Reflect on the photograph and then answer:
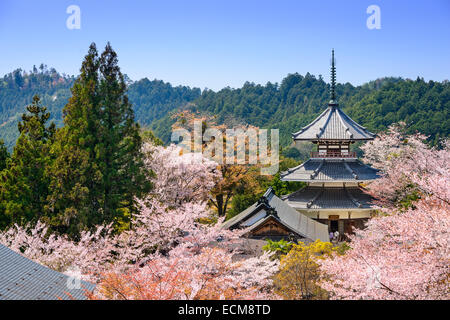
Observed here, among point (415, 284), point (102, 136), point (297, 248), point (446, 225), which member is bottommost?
point (297, 248)

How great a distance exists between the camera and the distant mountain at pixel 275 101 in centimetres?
5391

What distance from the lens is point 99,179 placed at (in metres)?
17.0

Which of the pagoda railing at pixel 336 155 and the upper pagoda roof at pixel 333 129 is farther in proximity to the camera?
the pagoda railing at pixel 336 155

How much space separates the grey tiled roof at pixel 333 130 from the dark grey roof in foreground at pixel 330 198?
9.34 ft

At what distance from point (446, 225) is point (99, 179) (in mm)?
12801

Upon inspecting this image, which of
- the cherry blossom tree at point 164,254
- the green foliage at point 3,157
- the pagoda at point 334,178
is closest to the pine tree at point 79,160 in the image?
the cherry blossom tree at point 164,254

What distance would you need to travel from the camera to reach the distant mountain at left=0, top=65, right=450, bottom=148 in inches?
2122

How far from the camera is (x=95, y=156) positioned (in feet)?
58.1

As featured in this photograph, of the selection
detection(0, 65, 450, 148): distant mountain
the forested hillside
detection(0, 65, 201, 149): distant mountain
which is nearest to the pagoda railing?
detection(0, 65, 450, 148): distant mountain

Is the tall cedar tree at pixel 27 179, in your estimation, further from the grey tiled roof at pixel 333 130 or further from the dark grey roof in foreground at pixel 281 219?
the grey tiled roof at pixel 333 130

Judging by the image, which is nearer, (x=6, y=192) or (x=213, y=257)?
(x=213, y=257)

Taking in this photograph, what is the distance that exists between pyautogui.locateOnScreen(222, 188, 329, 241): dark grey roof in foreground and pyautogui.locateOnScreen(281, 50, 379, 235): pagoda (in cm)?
118
